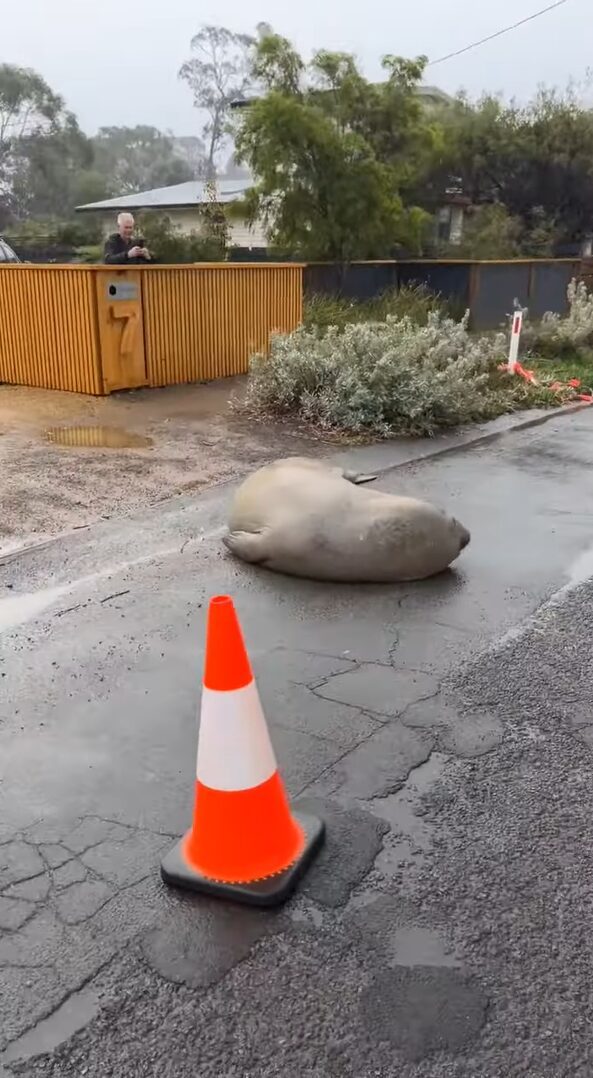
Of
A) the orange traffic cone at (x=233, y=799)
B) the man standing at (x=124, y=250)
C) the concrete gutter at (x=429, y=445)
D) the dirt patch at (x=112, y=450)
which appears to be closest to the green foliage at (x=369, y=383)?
the concrete gutter at (x=429, y=445)

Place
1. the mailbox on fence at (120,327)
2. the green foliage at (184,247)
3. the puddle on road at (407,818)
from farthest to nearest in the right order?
the green foliage at (184,247) < the mailbox on fence at (120,327) < the puddle on road at (407,818)

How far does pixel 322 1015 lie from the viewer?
225 centimetres

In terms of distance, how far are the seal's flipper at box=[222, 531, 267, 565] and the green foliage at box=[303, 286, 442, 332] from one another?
7.21 m

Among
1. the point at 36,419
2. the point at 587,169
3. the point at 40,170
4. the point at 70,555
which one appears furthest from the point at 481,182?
the point at 40,170

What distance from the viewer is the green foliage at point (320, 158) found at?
56.6 ft

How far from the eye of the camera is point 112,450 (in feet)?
26.7

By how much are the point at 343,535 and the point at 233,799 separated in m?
2.68

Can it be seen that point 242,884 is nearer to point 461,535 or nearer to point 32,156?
point 461,535

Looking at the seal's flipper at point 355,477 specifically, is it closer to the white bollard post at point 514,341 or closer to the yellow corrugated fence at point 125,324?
the yellow corrugated fence at point 125,324

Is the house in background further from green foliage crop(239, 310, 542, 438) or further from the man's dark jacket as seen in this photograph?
green foliage crop(239, 310, 542, 438)

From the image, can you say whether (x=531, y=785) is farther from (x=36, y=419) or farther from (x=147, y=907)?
(x=36, y=419)

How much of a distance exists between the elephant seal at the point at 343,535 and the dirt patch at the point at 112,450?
1414mm

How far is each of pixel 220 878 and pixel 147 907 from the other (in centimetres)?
22

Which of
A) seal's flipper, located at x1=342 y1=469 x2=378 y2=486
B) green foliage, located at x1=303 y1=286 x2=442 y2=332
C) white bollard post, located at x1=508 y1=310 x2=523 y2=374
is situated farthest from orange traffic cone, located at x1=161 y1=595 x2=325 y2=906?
white bollard post, located at x1=508 y1=310 x2=523 y2=374
